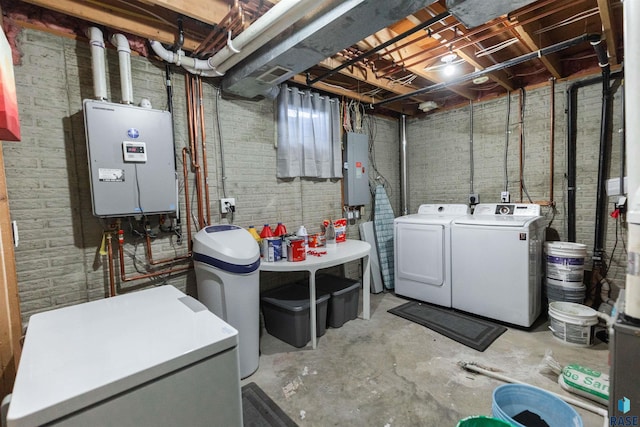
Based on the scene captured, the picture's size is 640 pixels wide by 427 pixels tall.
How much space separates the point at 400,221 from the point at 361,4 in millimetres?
2507

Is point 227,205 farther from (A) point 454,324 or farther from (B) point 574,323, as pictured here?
(B) point 574,323

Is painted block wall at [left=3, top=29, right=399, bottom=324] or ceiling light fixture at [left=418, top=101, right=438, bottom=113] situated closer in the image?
painted block wall at [left=3, top=29, right=399, bottom=324]

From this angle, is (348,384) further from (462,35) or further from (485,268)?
(462,35)

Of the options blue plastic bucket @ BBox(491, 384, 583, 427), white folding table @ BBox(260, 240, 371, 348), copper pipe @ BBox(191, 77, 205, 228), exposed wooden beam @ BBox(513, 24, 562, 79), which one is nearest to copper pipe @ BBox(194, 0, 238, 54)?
copper pipe @ BBox(191, 77, 205, 228)

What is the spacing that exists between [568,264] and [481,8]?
2.50 m

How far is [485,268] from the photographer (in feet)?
9.65

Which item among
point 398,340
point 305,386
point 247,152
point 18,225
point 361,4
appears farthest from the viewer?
point 247,152

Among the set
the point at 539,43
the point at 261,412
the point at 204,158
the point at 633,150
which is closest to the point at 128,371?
the point at 261,412

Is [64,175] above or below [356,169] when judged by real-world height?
below

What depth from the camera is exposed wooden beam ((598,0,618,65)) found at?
195 cm

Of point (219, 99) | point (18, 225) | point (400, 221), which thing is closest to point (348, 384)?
point (400, 221)

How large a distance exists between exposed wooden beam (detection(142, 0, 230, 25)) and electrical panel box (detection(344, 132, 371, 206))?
2.02 metres

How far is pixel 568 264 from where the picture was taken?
2.82 meters

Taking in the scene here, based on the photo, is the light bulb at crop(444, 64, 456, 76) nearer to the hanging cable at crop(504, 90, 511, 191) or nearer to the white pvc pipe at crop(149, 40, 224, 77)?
the hanging cable at crop(504, 90, 511, 191)
